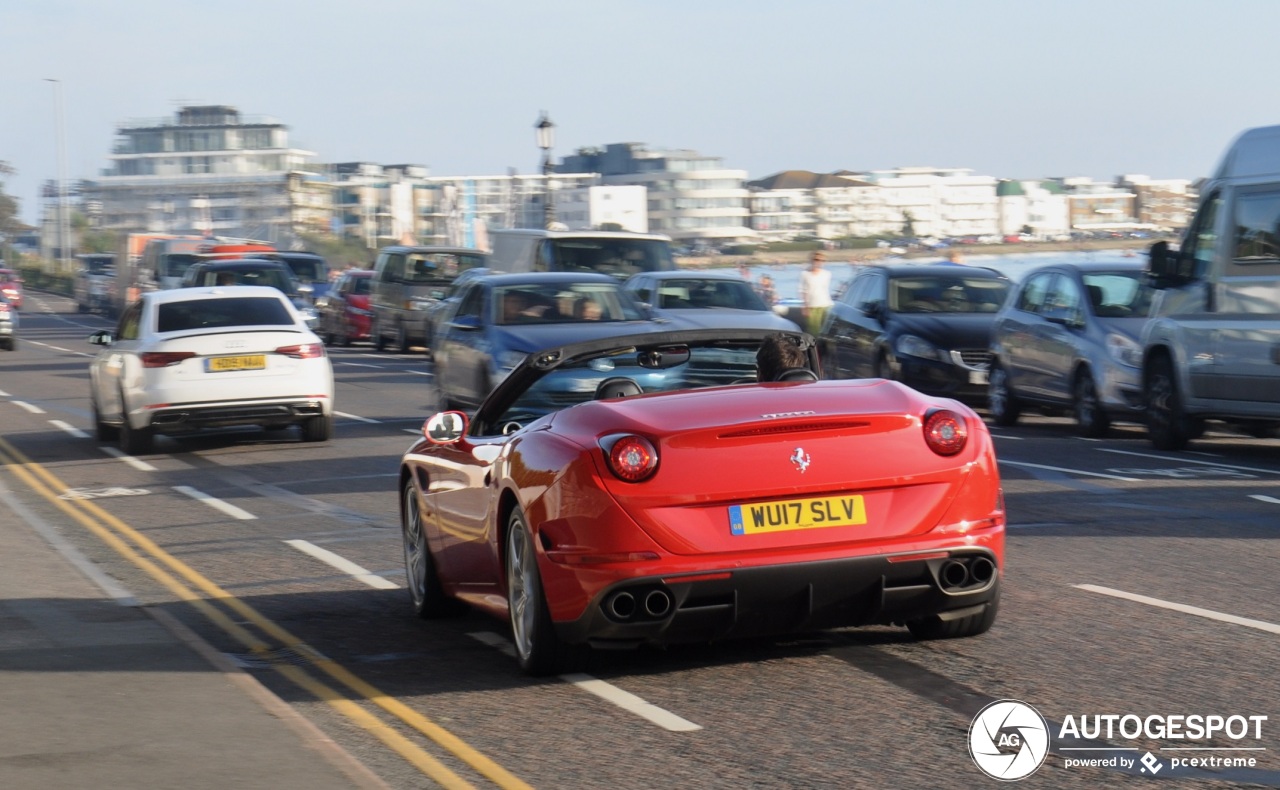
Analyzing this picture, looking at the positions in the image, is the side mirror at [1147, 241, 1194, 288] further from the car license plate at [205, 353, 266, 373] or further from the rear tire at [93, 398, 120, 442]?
the rear tire at [93, 398, 120, 442]

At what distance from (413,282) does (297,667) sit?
28997mm

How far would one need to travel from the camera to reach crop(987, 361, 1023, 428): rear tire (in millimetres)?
19703

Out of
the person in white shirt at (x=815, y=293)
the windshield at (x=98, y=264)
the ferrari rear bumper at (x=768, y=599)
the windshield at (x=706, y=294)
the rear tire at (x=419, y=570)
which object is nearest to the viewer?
the ferrari rear bumper at (x=768, y=599)

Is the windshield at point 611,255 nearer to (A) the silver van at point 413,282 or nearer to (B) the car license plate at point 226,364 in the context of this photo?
(A) the silver van at point 413,282

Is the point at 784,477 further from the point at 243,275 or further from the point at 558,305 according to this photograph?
the point at 243,275

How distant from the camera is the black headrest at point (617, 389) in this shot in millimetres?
7062

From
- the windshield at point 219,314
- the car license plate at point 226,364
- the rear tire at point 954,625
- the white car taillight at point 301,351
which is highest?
the windshield at point 219,314

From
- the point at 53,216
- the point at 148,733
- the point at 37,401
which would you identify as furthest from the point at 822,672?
the point at 53,216

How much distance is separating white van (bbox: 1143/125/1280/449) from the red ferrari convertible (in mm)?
8650

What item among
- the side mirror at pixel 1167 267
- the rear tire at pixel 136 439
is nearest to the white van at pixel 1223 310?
the side mirror at pixel 1167 267

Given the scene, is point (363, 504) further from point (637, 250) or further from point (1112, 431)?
point (637, 250)

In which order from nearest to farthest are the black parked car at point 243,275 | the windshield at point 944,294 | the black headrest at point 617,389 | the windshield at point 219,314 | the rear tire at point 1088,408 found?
the black headrest at point 617,389 < the rear tire at point 1088,408 < the windshield at point 219,314 < the windshield at point 944,294 < the black parked car at point 243,275

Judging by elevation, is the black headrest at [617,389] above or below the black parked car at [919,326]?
above

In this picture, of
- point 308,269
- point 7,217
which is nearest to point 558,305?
point 308,269
